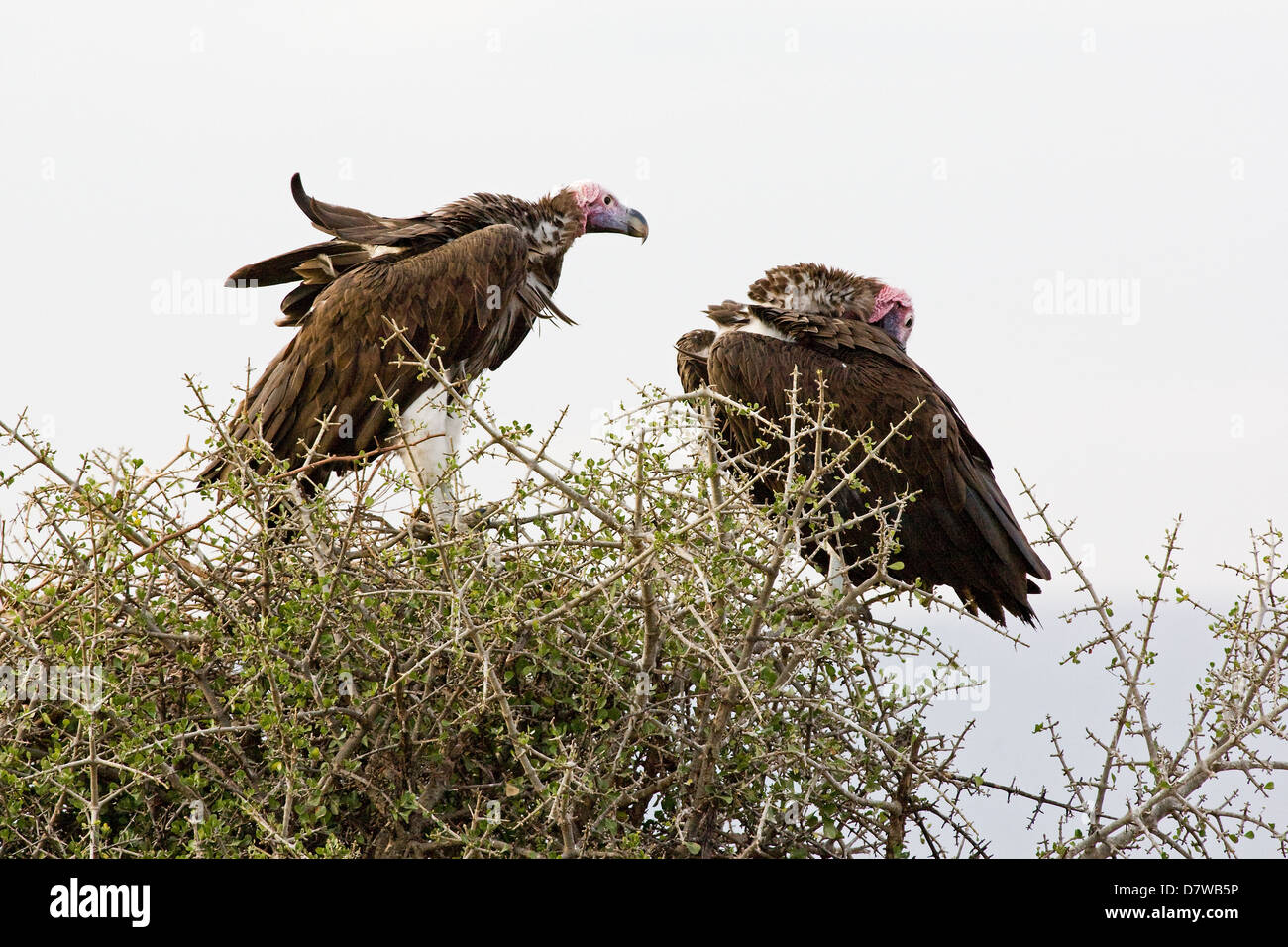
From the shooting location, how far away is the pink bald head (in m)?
6.98

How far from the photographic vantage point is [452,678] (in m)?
3.98

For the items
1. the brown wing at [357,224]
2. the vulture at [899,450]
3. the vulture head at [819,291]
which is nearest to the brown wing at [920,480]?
the vulture at [899,450]

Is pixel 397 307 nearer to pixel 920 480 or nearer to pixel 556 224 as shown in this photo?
pixel 556 224

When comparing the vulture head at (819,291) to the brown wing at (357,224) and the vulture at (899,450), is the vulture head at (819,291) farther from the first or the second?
the brown wing at (357,224)

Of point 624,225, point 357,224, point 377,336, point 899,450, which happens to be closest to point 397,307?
point 377,336

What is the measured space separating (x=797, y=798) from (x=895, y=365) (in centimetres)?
272

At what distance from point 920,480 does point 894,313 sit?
1213 millimetres

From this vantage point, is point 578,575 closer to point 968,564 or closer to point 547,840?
point 547,840

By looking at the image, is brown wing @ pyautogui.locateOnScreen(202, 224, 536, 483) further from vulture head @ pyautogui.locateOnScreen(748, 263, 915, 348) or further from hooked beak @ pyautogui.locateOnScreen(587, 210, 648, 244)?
vulture head @ pyautogui.locateOnScreen(748, 263, 915, 348)

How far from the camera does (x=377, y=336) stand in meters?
6.28

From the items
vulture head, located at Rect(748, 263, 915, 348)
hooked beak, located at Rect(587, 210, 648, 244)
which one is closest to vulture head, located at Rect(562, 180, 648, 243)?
Result: hooked beak, located at Rect(587, 210, 648, 244)

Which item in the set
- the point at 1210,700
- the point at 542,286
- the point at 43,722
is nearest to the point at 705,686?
the point at 1210,700

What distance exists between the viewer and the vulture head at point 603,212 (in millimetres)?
7066

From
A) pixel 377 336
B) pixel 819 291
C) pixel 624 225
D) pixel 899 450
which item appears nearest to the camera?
pixel 899 450
